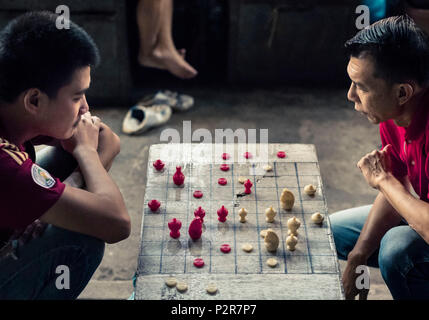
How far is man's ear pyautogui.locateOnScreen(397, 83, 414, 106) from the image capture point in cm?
173

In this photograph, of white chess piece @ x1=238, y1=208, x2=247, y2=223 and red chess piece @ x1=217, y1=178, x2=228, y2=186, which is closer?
white chess piece @ x1=238, y1=208, x2=247, y2=223

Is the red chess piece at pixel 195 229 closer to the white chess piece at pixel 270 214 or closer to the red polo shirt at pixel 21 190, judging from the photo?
the white chess piece at pixel 270 214

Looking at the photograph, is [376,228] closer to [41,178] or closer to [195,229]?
[195,229]

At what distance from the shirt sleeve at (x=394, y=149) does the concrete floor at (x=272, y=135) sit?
70cm

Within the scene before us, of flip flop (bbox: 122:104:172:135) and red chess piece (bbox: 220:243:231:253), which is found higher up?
red chess piece (bbox: 220:243:231:253)

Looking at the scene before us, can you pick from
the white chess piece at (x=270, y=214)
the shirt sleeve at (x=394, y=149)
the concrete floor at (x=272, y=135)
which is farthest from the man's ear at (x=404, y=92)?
the concrete floor at (x=272, y=135)

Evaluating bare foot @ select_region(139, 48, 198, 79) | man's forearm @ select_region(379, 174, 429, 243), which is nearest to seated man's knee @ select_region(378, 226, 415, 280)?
man's forearm @ select_region(379, 174, 429, 243)

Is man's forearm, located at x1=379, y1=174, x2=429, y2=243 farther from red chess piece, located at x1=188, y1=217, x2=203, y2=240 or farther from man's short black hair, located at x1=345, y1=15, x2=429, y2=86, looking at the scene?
red chess piece, located at x1=188, y1=217, x2=203, y2=240

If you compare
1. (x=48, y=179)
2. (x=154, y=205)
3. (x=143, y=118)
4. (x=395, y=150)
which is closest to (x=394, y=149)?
(x=395, y=150)

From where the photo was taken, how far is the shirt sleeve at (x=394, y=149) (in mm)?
2008

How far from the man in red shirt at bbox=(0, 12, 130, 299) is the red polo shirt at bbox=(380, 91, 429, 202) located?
3.23ft

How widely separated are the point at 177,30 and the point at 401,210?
2.85m
